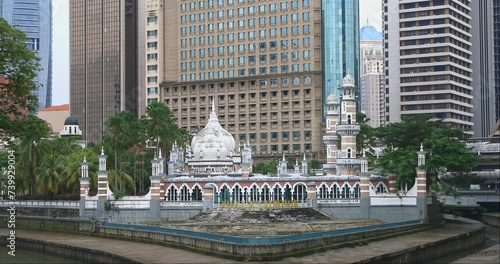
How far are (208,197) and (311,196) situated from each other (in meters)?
9.55

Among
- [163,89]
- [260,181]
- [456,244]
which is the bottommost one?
[456,244]

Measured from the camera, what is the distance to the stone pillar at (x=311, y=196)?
7250 centimetres

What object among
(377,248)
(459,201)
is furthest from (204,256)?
(459,201)

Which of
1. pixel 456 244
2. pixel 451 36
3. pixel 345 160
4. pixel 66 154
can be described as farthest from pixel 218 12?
pixel 456 244

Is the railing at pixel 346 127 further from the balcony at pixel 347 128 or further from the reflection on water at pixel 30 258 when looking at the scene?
the reflection on water at pixel 30 258

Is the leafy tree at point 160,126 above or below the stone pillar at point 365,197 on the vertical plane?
above

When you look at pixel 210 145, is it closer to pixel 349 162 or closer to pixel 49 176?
pixel 349 162

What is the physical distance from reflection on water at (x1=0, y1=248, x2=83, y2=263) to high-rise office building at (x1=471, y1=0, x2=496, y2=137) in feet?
357

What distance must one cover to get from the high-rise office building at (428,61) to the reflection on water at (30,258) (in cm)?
9331

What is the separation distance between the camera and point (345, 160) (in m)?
78.4

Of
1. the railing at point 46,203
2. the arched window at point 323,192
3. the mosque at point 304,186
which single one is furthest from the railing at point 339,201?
the railing at point 46,203

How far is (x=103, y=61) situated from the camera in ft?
590

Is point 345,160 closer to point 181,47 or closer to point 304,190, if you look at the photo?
point 304,190

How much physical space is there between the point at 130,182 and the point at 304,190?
21658 millimetres
